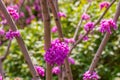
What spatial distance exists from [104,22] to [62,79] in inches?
24.7

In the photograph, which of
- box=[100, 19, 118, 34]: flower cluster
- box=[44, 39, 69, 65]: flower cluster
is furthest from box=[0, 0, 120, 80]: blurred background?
box=[44, 39, 69, 65]: flower cluster

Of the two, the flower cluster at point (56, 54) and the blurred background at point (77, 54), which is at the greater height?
the flower cluster at point (56, 54)

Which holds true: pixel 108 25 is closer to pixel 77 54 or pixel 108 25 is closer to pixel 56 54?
A: pixel 56 54

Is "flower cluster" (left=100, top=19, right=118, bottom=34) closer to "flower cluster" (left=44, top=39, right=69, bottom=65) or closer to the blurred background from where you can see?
"flower cluster" (left=44, top=39, right=69, bottom=65)

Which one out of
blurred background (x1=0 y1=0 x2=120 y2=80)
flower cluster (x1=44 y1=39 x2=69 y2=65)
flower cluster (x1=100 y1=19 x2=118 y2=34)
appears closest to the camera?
flower cluster (x1=44 y1=39 x2=69 y2=65)

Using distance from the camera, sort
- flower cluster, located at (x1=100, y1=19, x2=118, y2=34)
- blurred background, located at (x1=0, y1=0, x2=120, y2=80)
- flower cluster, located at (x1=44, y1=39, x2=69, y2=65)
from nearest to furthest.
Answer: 1. flower cluster, located at (x1=44, y1=39, x2=69, y2=65)
2. flower cluster, located at (x1=100, y1=19, x2=118, y2=34)
3. blurred background, located at (x1=0, y1=0, x2=120, y2=80)

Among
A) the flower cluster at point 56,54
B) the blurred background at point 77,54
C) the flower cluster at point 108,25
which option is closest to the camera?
the flower cluster at point 56,54

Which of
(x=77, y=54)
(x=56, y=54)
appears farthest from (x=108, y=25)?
(x=77, y=54)

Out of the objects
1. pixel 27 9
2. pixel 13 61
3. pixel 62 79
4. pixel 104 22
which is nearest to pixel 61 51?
pixel 104 22

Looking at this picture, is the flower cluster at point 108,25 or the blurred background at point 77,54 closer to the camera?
the flower cluster at point 108,25

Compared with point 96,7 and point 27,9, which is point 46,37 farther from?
point 27,9

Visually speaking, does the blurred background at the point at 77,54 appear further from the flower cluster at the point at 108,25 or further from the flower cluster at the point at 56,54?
the flower cluster at the point at 56,54

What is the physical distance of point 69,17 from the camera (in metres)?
5.37

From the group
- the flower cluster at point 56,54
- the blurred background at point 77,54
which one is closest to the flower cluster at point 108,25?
the flower cluster at point 56,54
